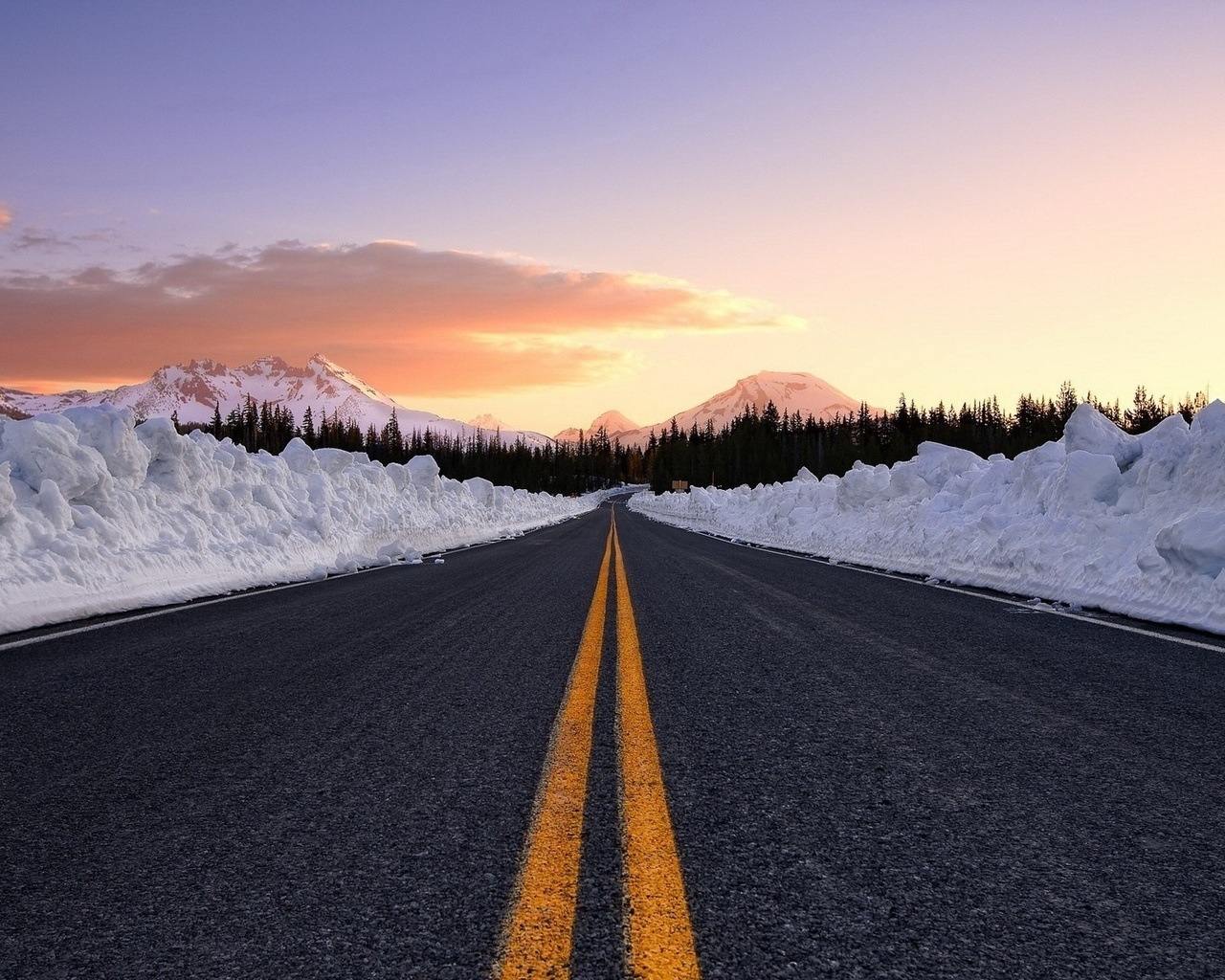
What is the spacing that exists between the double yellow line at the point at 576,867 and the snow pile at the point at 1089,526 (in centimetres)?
657

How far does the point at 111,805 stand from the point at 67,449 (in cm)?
991

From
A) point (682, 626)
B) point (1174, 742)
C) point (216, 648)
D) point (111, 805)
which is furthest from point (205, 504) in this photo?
point (1174, 742)

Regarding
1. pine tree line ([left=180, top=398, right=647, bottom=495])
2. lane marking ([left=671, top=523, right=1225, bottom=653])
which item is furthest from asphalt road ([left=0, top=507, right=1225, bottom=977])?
pine tree line ([left=180, top=398, right=647, bottom=495])

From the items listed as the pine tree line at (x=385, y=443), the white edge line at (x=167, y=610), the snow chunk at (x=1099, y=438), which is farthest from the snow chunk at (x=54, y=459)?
the pine tree line at (x=385, y=443)

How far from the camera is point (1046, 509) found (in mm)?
12203

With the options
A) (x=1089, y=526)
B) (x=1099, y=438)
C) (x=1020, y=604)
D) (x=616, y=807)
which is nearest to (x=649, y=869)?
(x=616, y=807)

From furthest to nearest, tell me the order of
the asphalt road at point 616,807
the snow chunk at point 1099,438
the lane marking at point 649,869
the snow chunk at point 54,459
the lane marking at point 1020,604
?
the snow chunk at point 1099,438, the snow chunk at point 54,459, the lane marking at point 1020,604, the asphalt road at point 616,807, the lane marking at point 649,869

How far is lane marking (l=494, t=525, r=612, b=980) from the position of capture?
1.91m

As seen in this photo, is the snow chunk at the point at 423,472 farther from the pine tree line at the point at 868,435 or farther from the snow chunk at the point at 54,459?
the pine tree line at the point at 868,435

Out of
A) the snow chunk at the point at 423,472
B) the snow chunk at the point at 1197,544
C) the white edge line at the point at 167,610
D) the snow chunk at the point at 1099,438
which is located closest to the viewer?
the white edge line at the point at 167,610

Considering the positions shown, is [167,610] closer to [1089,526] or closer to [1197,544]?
[1197,544]

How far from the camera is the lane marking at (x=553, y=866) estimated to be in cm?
191

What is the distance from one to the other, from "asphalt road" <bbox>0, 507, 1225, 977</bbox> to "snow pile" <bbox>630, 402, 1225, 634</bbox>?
223 centimetres

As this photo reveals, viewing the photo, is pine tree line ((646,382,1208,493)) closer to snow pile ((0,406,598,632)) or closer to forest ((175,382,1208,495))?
forest ((175,382,1208,495))
